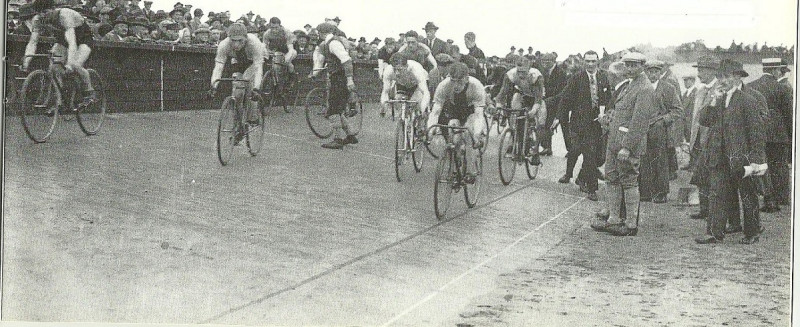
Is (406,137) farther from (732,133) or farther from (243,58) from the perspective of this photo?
(732,133)

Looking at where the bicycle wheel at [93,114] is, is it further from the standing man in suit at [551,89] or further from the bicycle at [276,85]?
the standing man in suit at [551,89]

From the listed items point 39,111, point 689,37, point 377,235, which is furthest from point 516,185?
point 39,111

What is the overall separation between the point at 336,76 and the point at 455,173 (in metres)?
0.80

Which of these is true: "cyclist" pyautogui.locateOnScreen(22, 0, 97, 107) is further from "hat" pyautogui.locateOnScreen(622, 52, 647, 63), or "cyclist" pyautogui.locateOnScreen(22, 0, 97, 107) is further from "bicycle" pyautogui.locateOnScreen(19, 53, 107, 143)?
"hat" pyautogui.locateOnScreen(622, 52, 647, 63)


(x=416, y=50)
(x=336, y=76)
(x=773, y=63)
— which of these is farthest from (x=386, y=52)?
(x=773, y=63)

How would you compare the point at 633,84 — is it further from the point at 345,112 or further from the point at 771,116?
the point at 345,112

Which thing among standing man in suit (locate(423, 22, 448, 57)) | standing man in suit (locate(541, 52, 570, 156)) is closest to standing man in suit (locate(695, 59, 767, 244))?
standing man in suit (locate(541, 52, 570, 156))

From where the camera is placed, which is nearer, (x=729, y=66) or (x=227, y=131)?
(x=729, y=66)

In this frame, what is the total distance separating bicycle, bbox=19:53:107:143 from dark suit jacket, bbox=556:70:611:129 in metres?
2.32

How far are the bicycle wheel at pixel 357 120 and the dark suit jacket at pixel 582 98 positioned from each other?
98cm

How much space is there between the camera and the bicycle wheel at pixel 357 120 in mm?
5629

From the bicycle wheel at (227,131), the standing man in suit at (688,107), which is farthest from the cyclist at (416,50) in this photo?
the standing man in suit at (688,107)

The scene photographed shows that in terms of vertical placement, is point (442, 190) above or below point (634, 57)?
below

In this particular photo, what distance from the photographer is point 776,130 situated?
5.31 m
